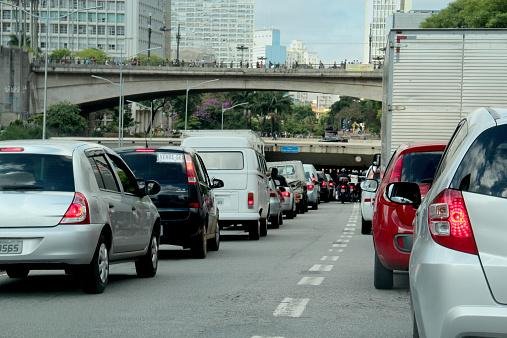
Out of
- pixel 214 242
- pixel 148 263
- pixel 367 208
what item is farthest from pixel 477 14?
pixel 148 263

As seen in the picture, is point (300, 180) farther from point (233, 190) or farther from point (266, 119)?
point (266, 119)

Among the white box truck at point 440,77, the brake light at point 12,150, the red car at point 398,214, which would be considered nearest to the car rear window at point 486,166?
the red car at point 398,214

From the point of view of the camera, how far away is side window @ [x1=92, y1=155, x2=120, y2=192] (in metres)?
12.2

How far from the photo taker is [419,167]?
12.3 metres

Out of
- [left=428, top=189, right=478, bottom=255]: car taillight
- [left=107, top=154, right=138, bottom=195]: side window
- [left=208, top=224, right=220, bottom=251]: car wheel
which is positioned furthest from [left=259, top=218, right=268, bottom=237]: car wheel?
[left=428, top=189, right=478, bottom=255]: car taillight

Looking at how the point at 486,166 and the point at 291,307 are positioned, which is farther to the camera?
the point at 291,307

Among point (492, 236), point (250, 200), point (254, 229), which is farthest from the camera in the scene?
point (254, 229)

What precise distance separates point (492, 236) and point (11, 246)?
6324 mm

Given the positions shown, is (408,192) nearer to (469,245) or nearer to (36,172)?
(469,245)

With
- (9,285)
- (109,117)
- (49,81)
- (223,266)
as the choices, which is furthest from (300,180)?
(109,117)

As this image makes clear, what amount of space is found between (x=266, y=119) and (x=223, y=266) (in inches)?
5765

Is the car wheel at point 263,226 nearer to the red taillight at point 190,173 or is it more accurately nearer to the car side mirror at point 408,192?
the red taillight at point 190,173

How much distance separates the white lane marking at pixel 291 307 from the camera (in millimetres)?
9859

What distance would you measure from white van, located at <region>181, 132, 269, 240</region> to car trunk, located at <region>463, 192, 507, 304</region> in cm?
1737
